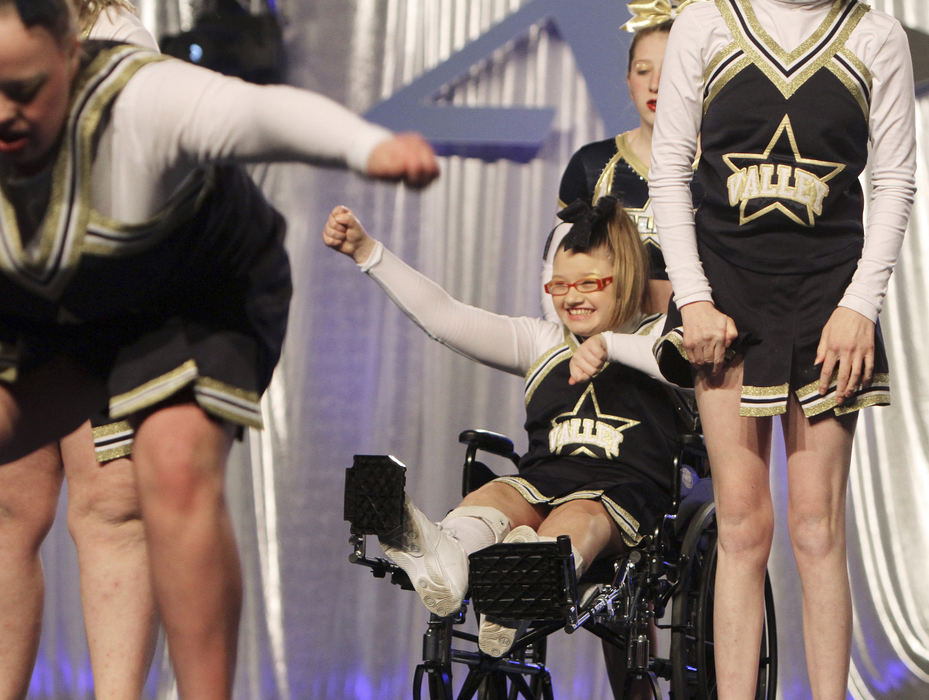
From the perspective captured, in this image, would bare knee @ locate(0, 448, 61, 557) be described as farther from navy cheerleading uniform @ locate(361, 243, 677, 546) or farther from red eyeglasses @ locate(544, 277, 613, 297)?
red eyeglasses @ locate(544, 277, 613, 297)

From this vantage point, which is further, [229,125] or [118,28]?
[118,28]

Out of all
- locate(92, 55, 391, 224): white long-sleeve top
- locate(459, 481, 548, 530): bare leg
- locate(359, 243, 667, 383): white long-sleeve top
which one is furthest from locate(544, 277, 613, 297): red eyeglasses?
locate(92, 55, 391, 224): white long-sleeve top

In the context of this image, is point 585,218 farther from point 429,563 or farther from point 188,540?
point 188,540

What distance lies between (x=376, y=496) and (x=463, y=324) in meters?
0.60

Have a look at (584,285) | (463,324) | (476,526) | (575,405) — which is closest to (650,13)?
(584,285)

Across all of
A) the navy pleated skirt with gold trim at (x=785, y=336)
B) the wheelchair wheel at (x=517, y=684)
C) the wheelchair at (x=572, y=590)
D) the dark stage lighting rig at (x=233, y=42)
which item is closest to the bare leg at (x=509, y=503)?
the wheelchair at (x=572, y=590)

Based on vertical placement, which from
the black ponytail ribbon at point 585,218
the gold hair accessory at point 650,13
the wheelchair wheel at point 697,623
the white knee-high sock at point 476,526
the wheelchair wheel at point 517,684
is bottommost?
the wheelchair wheel at point 517,684

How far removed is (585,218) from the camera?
2.29 m

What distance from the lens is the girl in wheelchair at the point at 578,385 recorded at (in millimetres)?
2008

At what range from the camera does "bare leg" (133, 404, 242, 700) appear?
3.97 ft

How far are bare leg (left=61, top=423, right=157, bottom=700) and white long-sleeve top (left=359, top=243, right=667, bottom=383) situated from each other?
30.8 inches

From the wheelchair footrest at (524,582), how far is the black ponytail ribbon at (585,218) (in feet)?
2.47

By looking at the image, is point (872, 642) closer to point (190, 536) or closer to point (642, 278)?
point (642, 278)

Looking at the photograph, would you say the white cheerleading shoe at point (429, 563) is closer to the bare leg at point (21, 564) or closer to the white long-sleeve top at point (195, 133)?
the bare leg at point (21, 564)
